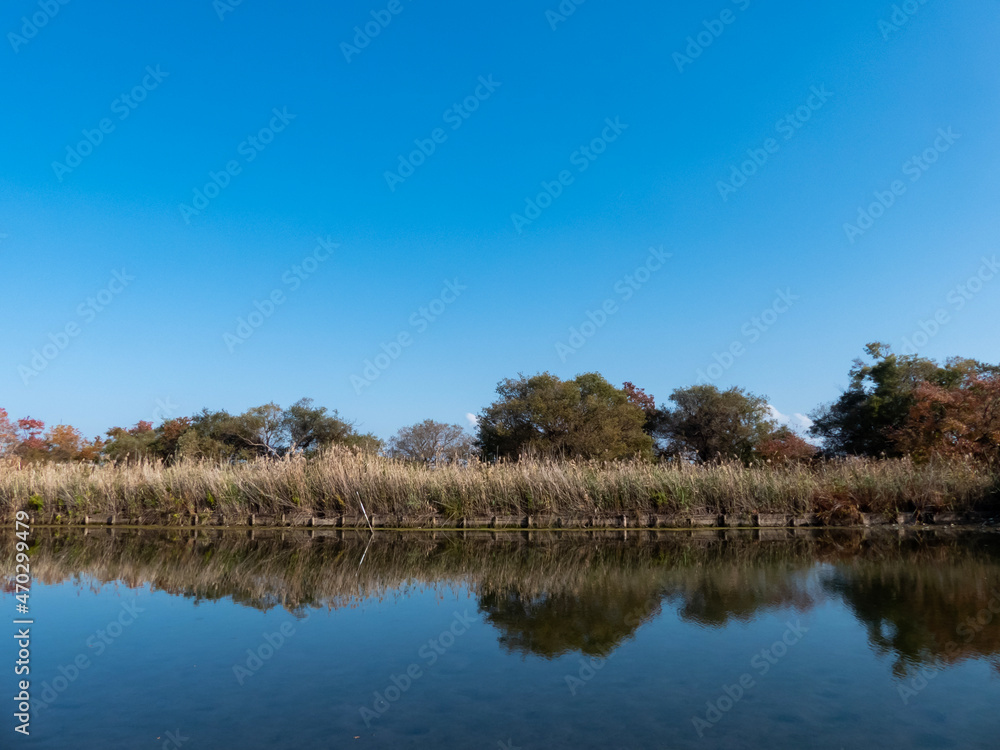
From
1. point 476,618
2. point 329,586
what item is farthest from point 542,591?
point 329,586

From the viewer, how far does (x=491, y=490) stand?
46.1ft

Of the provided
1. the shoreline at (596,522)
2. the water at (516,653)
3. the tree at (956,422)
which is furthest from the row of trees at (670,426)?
the water at (516,653)

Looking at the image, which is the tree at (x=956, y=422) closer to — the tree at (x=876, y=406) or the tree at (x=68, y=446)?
the tree at (x=876, y=406)

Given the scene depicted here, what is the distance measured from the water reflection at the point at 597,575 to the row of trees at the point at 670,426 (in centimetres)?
826

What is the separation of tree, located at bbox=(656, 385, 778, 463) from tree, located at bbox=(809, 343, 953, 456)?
276cm

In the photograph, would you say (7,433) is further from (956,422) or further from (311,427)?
(956,422)

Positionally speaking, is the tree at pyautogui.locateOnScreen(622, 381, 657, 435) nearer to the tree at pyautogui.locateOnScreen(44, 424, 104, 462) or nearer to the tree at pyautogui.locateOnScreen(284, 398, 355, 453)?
the tree at pyautogui.locateOnScreen(284, 398, 355, 453)

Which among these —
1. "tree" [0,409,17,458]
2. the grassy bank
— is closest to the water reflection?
the grassy bank

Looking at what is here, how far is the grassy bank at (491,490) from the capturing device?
13.9m

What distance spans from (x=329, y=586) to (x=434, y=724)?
13.9 feet

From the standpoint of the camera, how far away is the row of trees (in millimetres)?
21172

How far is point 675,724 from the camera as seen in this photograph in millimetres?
3619

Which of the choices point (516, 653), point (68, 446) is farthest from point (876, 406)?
point (68, 446)

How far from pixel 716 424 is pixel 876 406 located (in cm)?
695
